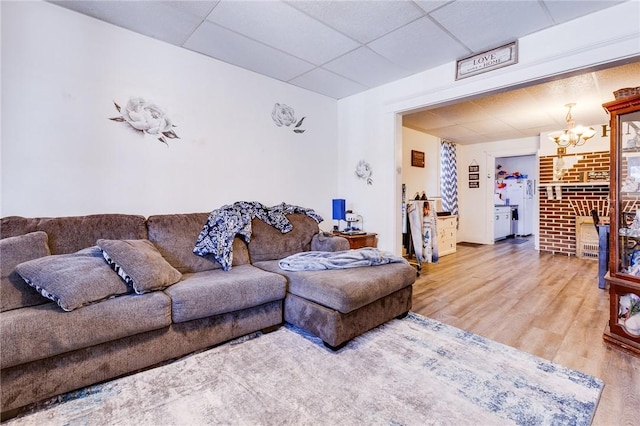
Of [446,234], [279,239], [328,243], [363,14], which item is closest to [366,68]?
[363,14]

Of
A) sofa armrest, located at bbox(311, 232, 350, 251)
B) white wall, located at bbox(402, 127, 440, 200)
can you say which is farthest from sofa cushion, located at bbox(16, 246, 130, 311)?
white wall, located at bbox(402, 127, 440, 200)

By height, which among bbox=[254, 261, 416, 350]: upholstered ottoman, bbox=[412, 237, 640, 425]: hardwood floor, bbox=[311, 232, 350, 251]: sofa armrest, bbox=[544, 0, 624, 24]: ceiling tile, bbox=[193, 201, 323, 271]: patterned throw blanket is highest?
bbox=[544, 0, 624, 24]: ceiling tile

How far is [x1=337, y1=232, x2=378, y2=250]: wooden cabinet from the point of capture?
3.57m

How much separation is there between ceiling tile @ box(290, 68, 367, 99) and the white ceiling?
0.02m

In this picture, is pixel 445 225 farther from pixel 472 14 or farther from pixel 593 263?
pixel 472 14

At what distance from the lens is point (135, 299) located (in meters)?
1.81

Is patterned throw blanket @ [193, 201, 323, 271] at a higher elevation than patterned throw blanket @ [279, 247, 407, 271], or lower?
higher

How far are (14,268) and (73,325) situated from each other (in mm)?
605

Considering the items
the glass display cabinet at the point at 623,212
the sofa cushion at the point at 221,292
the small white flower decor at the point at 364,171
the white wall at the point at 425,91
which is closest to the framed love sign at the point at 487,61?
the white wall at the point at 425,91

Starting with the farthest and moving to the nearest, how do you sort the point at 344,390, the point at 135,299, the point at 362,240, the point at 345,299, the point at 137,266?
the point at 362,240
the point at 345,299
the point at 137,266
the point at 135,299
the point at 344,390

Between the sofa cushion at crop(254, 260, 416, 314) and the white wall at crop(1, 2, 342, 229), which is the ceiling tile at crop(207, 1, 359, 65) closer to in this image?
the white wall at crop(1, 2, 342, 229)

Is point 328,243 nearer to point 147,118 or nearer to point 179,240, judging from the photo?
point 179,240

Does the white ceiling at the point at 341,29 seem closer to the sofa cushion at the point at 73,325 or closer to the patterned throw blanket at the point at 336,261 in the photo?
the patterned throw blanket at the point at 336,261

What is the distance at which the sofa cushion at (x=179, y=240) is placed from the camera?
8.21ft
